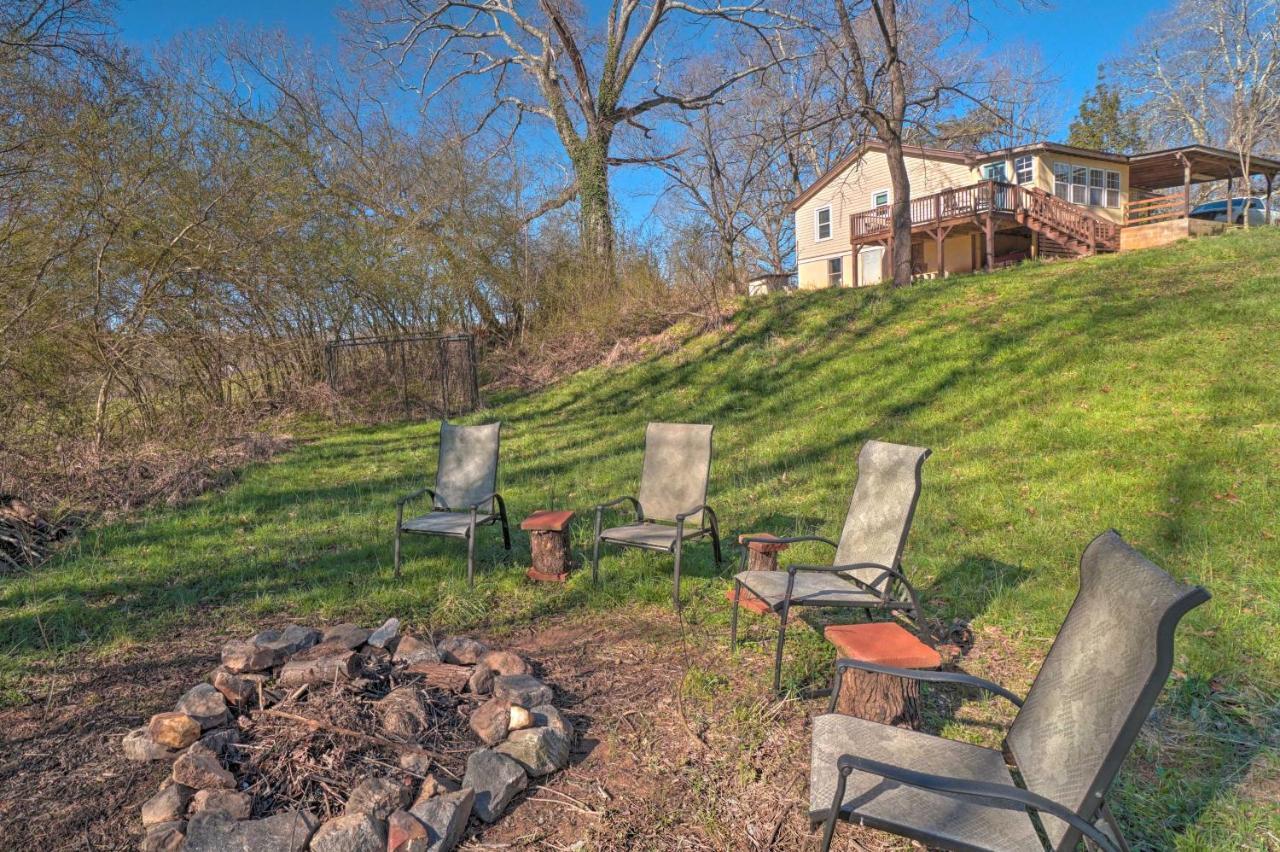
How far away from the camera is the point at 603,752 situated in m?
2.78

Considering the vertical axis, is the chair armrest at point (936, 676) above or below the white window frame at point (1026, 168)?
below

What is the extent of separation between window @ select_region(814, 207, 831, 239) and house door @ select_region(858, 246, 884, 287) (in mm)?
1764

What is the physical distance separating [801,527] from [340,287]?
11552 millimetres

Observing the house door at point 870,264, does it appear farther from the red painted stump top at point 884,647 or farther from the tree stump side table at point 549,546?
the red painted stump top at point 884,647

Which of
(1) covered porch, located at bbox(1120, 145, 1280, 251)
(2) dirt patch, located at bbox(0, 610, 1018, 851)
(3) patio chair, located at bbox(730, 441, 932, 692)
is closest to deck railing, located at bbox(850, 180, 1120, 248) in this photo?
(1) covered porch, located at bbox(1120, 145, 1280, 251)

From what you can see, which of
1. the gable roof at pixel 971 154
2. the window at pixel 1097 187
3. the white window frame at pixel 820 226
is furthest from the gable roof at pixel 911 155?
the window at pixel 1097 187

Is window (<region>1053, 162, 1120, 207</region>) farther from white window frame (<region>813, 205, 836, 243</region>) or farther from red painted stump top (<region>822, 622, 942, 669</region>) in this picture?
red painted stump top (<region>822, 622, 942, 669</region>)

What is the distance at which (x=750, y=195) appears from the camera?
94.2 feet

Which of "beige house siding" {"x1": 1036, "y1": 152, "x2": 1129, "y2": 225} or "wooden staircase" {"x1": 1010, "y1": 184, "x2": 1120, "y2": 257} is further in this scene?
"beige house siding" {"x1": 1036, "y1": 152, "x2": 1129, "y2": 225}

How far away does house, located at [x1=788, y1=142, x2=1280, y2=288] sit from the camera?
66.4ft

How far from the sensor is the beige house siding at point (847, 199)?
24.8 metres

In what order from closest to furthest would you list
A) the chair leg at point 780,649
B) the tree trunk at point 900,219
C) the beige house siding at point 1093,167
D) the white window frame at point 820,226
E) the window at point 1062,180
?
the chair leg at point 780,649
the tree trunk at point 900,219
the beige house siding at point 1093,167
the window at point 1062,180
the white window frame at point 820,226

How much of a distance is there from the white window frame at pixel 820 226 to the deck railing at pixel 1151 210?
962cm

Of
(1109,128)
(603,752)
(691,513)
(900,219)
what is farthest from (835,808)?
(1109,128)
